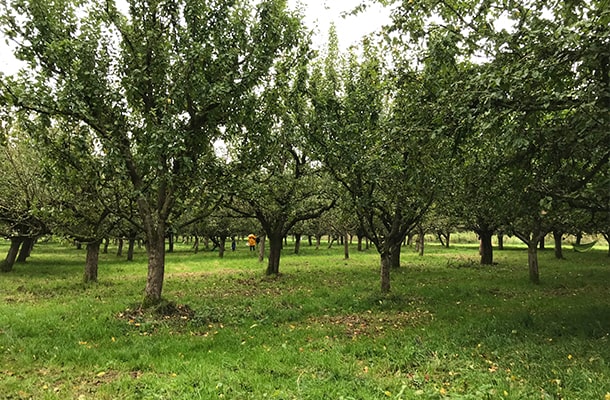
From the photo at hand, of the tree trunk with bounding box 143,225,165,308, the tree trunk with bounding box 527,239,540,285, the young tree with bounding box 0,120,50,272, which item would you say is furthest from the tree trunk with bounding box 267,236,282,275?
the tree trunk with bounding box 527,239,540,285

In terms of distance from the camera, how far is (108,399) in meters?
6.47

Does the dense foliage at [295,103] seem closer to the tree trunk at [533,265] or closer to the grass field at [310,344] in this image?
the grass field at [310,344]

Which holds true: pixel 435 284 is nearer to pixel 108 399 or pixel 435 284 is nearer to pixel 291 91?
pixel 291 91

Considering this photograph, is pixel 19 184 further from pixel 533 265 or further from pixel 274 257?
pixel 533 265

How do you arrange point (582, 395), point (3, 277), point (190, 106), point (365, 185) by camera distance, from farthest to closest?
point (3, 277)
point (365, 185)
point (190, 106)
point (582, 395)

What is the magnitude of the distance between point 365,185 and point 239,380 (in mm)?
9964

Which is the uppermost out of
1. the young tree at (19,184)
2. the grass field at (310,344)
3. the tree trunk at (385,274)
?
the young tree at (19,184)

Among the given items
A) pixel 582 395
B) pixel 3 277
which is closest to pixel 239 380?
pixel 582 395

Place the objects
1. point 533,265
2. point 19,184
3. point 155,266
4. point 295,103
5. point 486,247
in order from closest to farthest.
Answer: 1. point 155,266
2. point 295,103
3. point 19,184
4. point 533,265
5. point 486,247

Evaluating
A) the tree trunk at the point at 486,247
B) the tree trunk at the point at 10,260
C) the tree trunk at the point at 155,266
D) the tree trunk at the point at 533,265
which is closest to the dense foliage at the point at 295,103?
the tree trunk at the point at 155,266

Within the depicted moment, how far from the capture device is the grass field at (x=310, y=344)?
6.86m

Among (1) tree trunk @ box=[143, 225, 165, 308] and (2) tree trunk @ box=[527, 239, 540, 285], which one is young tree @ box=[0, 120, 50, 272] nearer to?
(1) tree trunk @ box=[143, 225, 165, 308]

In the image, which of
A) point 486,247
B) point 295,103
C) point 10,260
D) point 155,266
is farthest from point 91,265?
point 486,247

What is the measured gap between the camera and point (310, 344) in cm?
938
